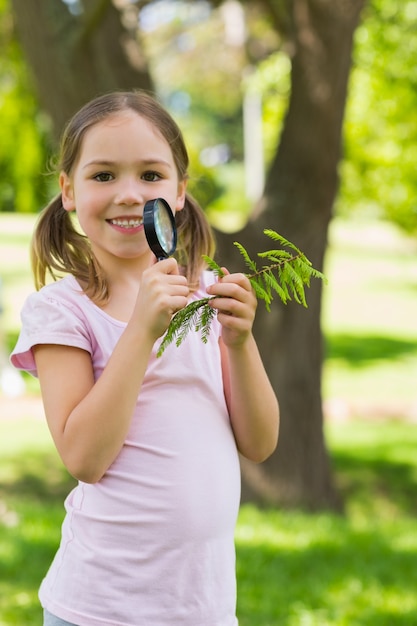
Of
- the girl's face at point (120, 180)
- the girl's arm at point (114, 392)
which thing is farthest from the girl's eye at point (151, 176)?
the girl's arm at point (114, 392)

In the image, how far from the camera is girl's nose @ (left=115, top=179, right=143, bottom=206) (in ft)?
6.35

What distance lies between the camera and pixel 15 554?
4805 millimetres

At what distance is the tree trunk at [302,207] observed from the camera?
20.0 ft

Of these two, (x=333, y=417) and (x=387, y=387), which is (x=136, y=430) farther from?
(x=387, y=387)

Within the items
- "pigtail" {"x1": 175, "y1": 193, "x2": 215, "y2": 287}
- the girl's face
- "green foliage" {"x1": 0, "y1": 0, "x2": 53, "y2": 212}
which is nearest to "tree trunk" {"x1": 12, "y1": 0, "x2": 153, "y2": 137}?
"green foliage" {"x1": 0, "y1": 0, "x2": 53, "y2": 212}

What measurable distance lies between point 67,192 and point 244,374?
1.74 feet

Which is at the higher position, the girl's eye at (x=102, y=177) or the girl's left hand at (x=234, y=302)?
the girl's eye at (x=102, y=177)

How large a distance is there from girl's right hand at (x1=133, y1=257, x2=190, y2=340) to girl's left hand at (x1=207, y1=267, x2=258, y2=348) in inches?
2.4

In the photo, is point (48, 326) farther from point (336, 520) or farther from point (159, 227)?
point (336, 520)

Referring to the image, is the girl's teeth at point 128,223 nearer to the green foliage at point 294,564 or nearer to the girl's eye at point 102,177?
the girl's eye at point 102,177

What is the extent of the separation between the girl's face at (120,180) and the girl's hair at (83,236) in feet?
0.12

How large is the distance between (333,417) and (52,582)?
9.96 m

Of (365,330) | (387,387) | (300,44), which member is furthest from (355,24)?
(365,330)

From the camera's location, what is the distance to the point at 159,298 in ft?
5.84
